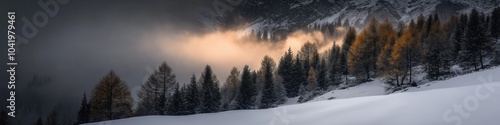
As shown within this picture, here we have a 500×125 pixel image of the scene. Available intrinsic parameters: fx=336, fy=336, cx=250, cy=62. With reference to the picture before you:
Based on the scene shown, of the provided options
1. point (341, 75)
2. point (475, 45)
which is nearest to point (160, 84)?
point (341, 75)

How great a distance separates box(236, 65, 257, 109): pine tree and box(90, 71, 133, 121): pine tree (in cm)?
2253

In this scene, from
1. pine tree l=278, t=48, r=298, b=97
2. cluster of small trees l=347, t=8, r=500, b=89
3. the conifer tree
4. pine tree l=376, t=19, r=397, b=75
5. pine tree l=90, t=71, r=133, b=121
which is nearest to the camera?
pine tree l=90, t=71, r=133, b=121

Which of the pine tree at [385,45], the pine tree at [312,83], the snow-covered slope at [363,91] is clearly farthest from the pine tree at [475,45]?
the pine tree at [312,83]

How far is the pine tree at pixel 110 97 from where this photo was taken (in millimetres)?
38781

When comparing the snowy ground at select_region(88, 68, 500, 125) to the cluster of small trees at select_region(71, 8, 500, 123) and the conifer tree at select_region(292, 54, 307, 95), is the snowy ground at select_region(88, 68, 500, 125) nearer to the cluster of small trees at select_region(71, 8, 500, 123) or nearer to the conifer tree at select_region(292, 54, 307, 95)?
the cluster of small trees at select_region(71, 8, 500, 123)

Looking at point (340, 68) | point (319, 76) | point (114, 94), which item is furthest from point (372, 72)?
point (114, 94)

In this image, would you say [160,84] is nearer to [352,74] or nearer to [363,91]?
[363,91]

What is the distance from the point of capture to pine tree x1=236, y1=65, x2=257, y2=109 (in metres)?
58.6

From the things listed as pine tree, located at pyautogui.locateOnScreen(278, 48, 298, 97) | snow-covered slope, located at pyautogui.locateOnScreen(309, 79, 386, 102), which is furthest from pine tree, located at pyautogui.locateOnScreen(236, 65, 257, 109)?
snow-covered slope, located at pyautogui.locateOnScreen(309, 79, 386, 102)

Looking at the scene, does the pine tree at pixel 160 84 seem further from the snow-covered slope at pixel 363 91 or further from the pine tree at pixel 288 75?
the pine tree at pixel 288 75

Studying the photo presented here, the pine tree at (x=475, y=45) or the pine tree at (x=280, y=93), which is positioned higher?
the pine tree at (x=475, y=45)

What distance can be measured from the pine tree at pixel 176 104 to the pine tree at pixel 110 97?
274 inches

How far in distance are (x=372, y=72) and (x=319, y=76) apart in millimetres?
13189

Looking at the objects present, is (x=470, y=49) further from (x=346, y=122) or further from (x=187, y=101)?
(x=346, y=122)
